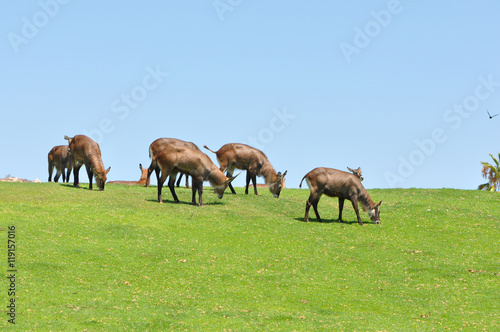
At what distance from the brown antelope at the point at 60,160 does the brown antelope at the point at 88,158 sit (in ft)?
14.2

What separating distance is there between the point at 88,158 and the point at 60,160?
7.10 metres

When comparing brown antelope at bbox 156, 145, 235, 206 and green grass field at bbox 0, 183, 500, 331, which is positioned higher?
brown antelope at bbox 156, 145, 235, 206

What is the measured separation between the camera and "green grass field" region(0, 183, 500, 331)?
1667cm

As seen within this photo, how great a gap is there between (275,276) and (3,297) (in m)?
8.31

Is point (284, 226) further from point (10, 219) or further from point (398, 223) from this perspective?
point (10, 219)

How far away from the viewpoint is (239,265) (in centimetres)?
2138

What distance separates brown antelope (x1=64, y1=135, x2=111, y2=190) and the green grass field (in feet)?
3.53

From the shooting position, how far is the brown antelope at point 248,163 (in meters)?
33.9

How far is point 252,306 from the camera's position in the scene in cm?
1767

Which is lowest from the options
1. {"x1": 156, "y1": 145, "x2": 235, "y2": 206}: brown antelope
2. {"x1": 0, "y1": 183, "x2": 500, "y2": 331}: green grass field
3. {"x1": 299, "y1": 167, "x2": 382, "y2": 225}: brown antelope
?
{"x1": 0, "y1": 183, "x2": 500, "y2": 331}: green grass field

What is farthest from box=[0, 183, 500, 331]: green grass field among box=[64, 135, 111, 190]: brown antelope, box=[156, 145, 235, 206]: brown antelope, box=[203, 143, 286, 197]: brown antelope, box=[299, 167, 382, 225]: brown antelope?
box=[203, 143, 286, 197]: brown antelope

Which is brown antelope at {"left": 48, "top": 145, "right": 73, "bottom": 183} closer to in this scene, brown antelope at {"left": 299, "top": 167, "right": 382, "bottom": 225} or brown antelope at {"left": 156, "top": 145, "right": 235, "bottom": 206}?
brown antelope at {"left": 156, "top": 145, "right": 235, "bottom": 206}

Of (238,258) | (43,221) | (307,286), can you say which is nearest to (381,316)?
→ (307,286)

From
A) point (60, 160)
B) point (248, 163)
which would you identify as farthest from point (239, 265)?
point (60, 160)
